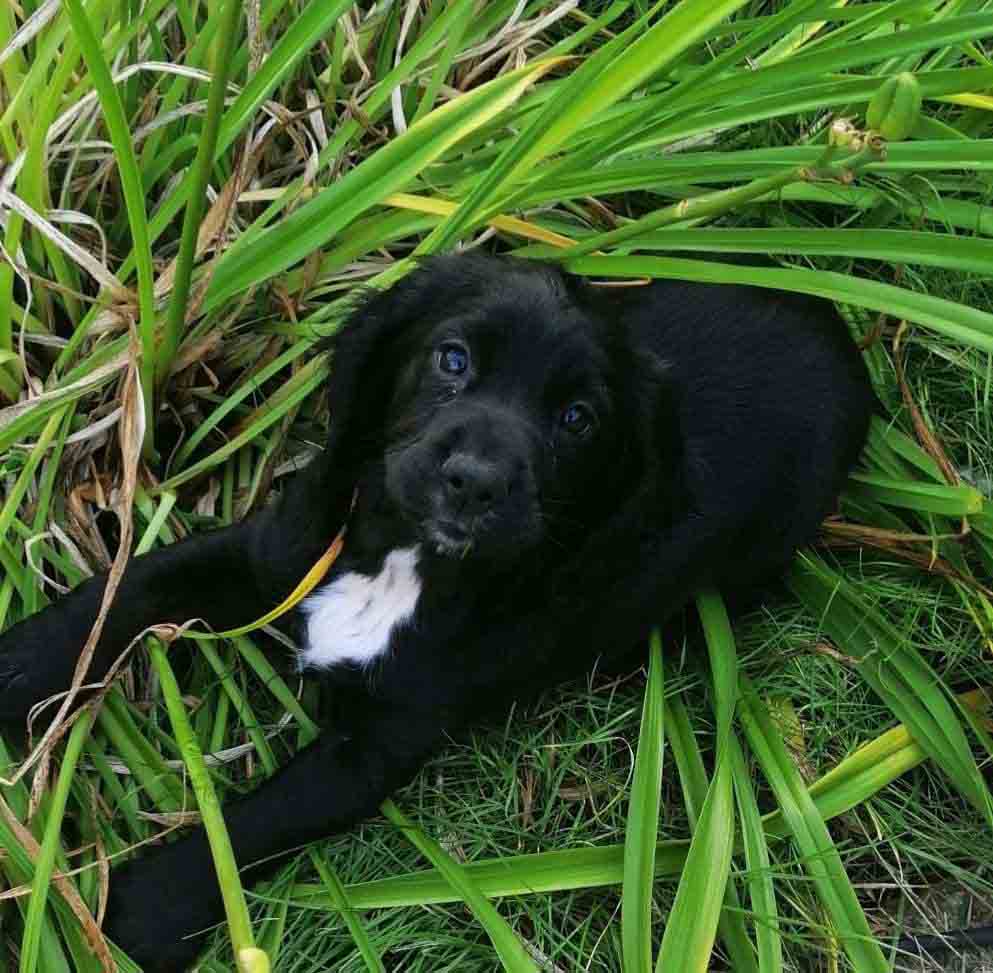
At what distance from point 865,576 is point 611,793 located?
1.91ft

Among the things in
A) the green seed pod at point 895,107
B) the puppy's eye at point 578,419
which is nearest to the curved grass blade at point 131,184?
the puppy's eye at point 578,419

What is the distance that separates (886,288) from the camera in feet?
5.69

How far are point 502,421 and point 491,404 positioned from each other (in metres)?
0.04

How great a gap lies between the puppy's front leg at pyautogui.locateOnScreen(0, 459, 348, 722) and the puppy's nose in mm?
318

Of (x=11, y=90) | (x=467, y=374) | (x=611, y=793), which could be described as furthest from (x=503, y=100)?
(x=611, y=793)

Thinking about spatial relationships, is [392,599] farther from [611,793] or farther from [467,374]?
[611,793]

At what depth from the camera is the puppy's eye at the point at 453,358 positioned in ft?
5.20

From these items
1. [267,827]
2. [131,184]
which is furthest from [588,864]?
[131,184]

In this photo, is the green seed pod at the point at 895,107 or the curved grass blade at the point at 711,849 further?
the curved grass blade at the point at 711,849

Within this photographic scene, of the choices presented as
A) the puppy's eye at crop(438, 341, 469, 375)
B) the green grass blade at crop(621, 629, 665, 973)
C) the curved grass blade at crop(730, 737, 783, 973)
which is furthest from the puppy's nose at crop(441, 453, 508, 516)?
the curved grass blade at crop(730, 737, 783, 973)

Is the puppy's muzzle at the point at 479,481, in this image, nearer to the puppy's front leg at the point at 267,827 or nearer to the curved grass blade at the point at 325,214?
the puppy's front leg at the point at 267,827

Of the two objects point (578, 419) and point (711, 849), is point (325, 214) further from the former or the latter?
point (711, 849)

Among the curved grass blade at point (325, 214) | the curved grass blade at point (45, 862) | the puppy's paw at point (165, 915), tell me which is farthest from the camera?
the curved grass blade at point (325, 214)

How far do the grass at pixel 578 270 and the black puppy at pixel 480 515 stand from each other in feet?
0.28
